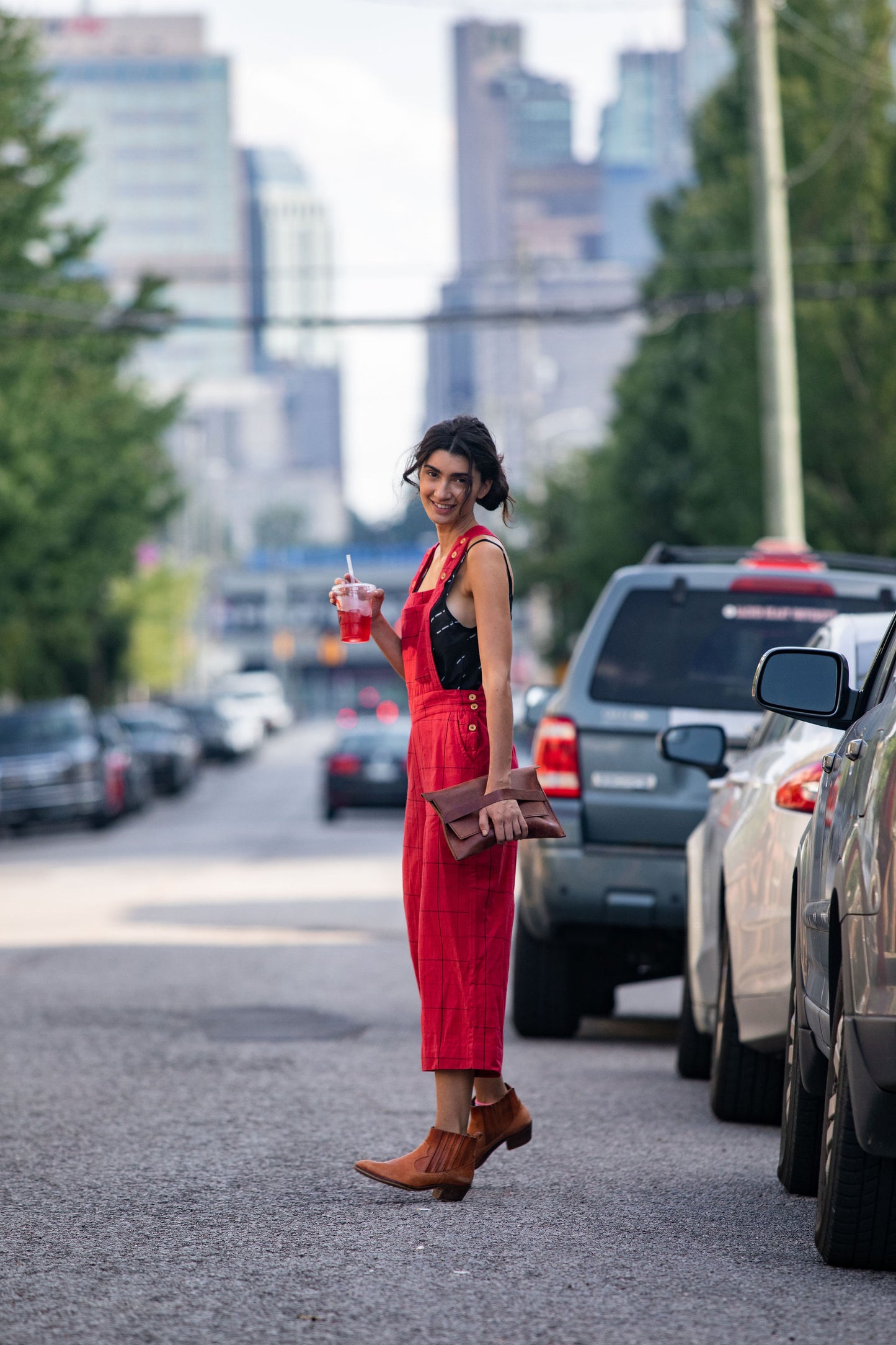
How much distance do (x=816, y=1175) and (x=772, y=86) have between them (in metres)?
16.2

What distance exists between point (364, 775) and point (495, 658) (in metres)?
23.9

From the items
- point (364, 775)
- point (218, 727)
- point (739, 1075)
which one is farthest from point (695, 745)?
point (218, 727)

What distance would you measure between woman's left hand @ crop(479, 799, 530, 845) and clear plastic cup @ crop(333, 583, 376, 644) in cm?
58

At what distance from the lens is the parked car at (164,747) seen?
123 ft

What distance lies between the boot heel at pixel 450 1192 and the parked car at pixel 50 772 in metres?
22.4

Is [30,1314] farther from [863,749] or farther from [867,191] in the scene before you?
[867,191]

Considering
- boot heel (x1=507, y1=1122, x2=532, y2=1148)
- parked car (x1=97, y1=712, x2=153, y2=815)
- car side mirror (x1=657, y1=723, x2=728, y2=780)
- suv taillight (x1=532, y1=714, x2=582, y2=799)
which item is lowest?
parked car (x1=97, y1=712, x2=153, y2=815)

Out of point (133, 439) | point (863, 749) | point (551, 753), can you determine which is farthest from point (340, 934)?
point (133, 439)

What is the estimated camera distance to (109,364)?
39.1m

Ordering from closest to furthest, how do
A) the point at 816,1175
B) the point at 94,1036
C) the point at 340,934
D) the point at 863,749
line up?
the point at 863,749 → the point at 816,1175 → the point at 94,1036 → the point at 340,934

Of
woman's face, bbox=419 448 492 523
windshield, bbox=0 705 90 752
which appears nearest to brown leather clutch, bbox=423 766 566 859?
woman's face, bbox=419 448 492 523

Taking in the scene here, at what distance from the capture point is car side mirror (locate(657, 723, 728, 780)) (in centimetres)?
784

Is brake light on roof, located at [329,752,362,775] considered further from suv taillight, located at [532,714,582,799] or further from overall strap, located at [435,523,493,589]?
overall strap, located at [435,523,493,589]

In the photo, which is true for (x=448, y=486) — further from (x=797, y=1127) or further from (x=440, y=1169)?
(x=797, y=1127)
